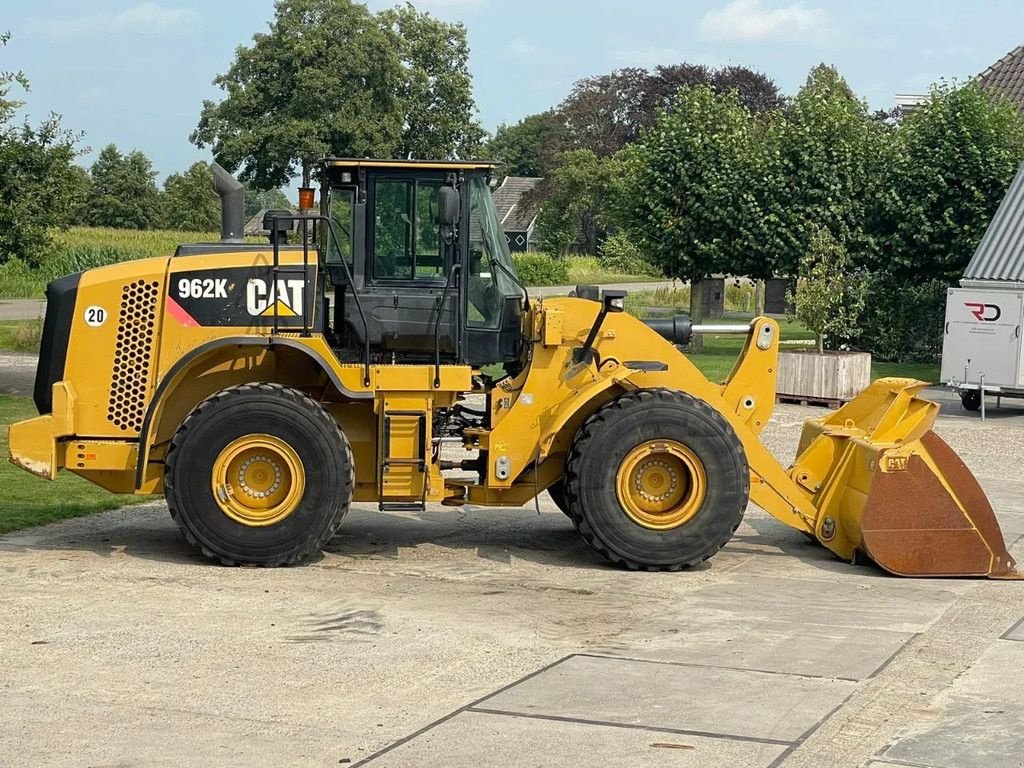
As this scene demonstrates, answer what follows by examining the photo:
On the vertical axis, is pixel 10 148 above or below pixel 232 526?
above

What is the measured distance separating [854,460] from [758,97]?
61788mm

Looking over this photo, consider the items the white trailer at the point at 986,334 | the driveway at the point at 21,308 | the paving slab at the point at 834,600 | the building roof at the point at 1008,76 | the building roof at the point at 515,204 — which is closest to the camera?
the paving slab at the point at 834,600

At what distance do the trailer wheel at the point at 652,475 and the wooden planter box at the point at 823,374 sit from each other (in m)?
12.0

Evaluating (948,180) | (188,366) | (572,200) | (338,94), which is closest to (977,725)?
(188,366)

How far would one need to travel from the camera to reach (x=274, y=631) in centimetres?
861

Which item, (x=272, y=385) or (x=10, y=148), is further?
(x=10, y=148)

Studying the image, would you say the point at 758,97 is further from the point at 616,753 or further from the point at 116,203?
the point at 616,753

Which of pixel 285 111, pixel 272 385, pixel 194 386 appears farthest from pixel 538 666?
pixel 285 111

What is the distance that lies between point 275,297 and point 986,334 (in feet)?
43.8

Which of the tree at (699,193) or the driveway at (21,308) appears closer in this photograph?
the tree at (699,193)

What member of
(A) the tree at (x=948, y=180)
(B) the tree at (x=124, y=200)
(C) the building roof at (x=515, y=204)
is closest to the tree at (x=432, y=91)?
(C) the building roof at (x=515, y=204)

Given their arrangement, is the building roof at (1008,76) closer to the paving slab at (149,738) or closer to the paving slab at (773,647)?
the paving slab at (773,647)

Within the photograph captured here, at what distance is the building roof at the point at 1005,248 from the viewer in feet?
73.5

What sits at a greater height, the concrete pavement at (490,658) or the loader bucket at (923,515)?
the loader bucket at (923,515)
